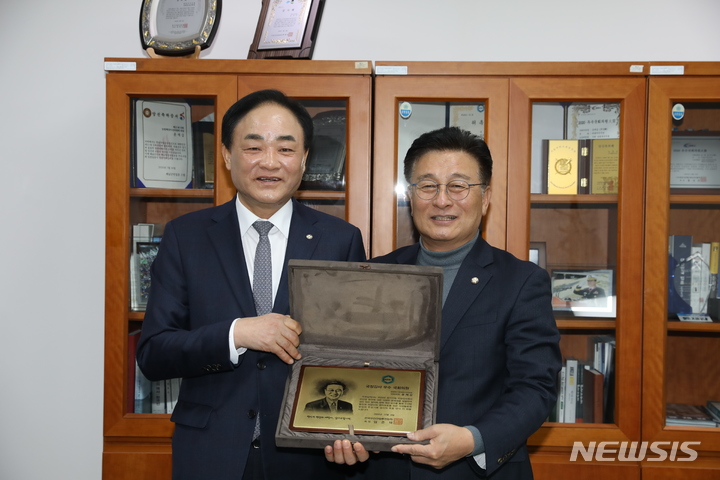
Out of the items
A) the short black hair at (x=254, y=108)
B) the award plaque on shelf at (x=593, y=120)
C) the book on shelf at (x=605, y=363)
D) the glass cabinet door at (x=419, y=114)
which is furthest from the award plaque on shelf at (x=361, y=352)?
the award plaque on shelf at (x=593, y=120)

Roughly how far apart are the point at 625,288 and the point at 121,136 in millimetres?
1947

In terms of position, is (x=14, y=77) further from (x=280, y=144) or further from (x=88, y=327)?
(x=280, y=144)

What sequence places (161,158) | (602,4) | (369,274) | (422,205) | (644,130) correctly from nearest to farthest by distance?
(369,274) < (422,205) < (644,130) < (161,158) < (602,4)

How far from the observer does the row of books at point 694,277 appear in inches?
78.9

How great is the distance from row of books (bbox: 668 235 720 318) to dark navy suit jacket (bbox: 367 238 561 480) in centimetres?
96

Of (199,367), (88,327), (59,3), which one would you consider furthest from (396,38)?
(88,327)

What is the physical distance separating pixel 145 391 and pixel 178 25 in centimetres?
143

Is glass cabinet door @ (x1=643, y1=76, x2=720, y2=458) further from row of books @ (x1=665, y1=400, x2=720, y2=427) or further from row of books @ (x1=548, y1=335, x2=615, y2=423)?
row of books @ (x1=548, y1=335, x2=615, y2=423)

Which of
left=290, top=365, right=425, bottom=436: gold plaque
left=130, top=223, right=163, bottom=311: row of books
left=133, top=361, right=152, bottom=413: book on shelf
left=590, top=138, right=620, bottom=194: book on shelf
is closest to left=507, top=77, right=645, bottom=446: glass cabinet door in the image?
left=590, top=138, right=620, bottom=194: book on shelf

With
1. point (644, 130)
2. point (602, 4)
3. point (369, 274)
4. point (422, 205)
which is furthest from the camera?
point (602, 4)

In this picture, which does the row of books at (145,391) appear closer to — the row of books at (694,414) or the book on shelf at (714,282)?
the row of books at (694,414)

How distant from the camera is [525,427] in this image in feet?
4.03

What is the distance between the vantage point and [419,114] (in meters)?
2.01

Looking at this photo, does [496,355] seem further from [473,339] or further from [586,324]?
[586,324]
